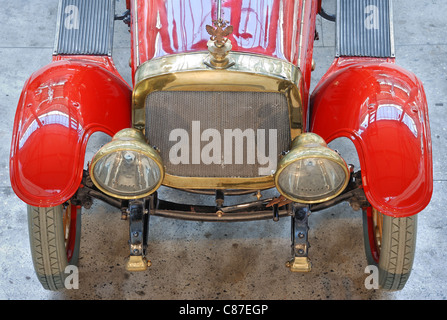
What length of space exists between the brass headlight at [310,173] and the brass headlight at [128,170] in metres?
0.51

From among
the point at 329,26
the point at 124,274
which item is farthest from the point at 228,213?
the point at 329,26

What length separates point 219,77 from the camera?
114 inches

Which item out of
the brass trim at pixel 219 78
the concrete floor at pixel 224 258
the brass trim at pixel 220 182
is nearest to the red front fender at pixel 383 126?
the brass trim at pixel 219 78

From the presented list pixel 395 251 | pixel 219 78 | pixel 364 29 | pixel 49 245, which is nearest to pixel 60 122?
pixel 49 245

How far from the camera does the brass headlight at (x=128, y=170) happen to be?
2723 mm

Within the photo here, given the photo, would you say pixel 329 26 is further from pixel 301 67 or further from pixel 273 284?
pixel 273 284

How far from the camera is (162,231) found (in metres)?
3.73

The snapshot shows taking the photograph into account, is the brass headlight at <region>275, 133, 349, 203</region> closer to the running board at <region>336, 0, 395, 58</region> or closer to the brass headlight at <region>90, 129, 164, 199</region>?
the brass headlight at <region>90, 129, 164, 199</region>

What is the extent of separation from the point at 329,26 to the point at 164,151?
89.7 inches

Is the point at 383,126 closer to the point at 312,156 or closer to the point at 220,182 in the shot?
the point at 312,156

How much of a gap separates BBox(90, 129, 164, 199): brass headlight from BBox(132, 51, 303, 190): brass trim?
248mm

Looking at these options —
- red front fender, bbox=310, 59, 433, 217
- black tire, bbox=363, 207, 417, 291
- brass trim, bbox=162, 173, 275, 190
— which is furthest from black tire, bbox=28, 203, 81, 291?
black tire, bbox=363, 207, 417, 291

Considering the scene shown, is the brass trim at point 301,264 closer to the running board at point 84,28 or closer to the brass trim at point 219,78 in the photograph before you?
the brass trim at point 219,78

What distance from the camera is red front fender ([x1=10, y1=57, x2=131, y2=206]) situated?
9.11 ft
